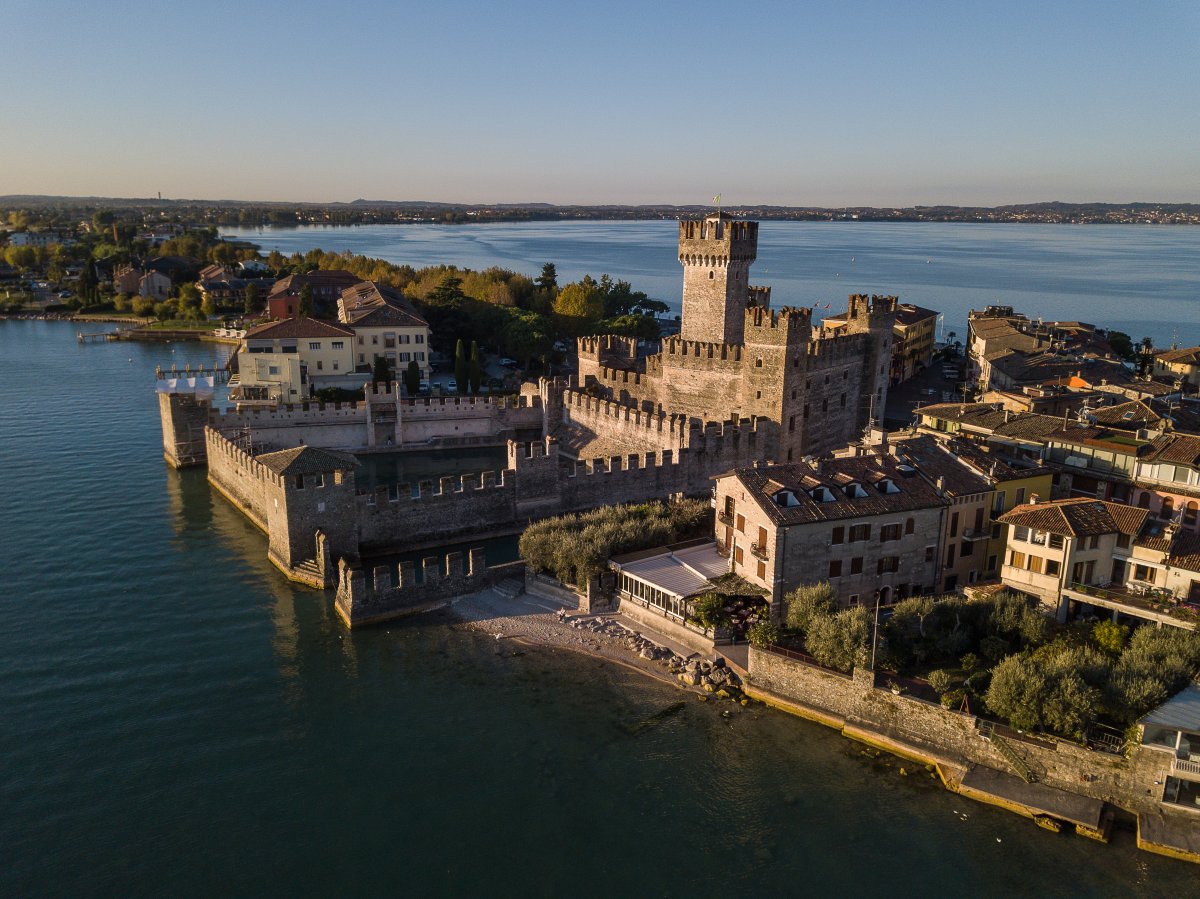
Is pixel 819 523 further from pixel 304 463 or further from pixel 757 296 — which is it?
pixel 757 296

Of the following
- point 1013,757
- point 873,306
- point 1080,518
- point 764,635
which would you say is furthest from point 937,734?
point 873,306

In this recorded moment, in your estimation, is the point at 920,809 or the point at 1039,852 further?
the point at 920,809

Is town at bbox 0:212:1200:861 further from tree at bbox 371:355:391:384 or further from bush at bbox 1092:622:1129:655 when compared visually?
tree at bbox 371:355:391:384

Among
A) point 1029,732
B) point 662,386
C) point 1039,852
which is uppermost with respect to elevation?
point 662,386

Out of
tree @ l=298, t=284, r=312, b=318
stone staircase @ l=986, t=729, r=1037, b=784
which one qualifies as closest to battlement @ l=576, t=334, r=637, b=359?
stone staircase @ l=986, t=729, r=1037, b=784

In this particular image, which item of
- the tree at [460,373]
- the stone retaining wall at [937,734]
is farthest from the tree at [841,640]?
the tree at [460,373]

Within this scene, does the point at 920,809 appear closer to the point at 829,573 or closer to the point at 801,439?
the point at 829,573

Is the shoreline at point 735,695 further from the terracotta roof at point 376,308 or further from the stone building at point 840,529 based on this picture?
the terracotta roof at point 376,308

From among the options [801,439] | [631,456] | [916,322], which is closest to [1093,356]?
[916,322]
